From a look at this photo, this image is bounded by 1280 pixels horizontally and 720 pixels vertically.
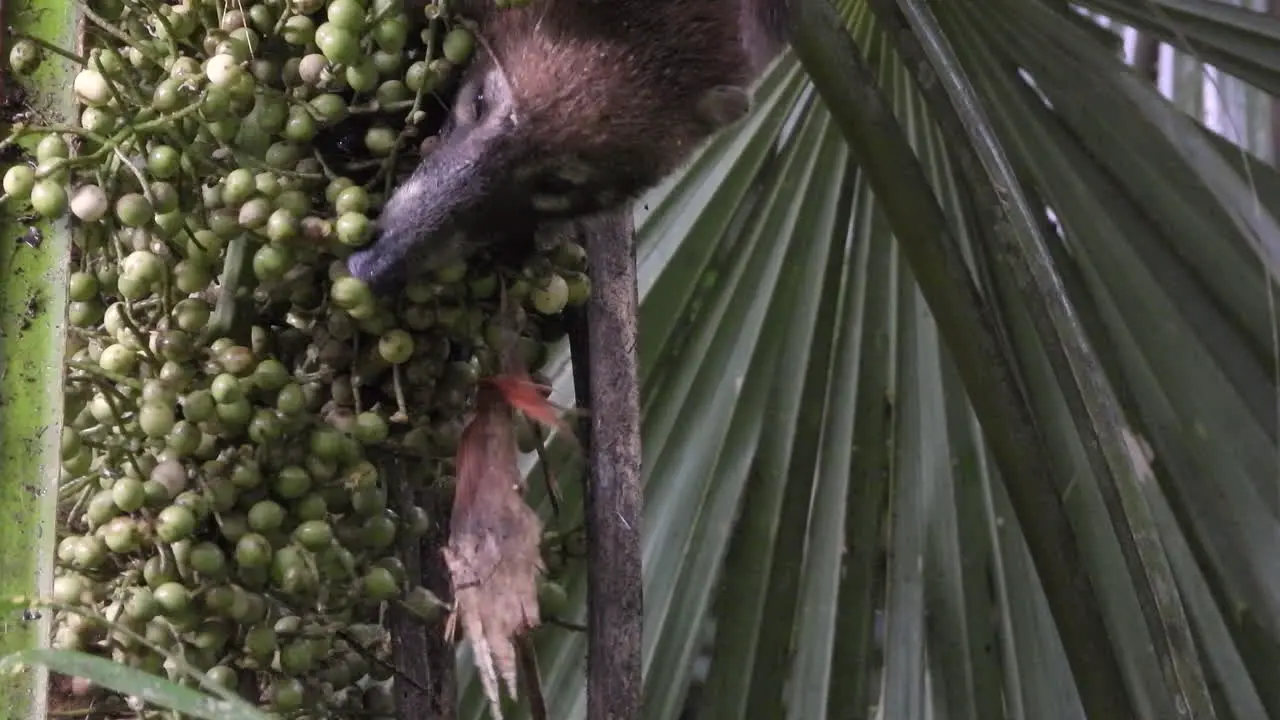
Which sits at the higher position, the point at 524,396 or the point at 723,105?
the point at 723,105

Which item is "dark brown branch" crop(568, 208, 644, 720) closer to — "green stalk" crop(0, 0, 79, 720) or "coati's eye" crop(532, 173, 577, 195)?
"coati's eye" crop(532, 173, 577, 195)

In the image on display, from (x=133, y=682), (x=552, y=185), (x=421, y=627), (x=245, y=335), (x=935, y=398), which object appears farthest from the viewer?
(x=935, y=398)

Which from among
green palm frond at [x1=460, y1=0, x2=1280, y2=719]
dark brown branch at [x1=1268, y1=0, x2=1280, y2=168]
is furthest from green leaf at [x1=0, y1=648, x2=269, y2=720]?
A: dark brown branch at [x1=1268, y1=0, x2=1280, y2=168]

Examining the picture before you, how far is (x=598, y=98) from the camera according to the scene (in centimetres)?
98

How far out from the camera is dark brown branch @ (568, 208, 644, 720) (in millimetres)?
764

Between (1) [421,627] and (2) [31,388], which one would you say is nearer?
(2) [31,388]

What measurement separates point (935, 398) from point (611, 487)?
63 centimetres

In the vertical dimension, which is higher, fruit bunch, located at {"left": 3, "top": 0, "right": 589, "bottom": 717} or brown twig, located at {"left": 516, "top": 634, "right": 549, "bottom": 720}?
fruit bunch, located at {"left": 3, "top": 0, "right": 589, "bottom": 717}

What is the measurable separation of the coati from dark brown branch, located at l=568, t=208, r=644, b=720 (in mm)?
110

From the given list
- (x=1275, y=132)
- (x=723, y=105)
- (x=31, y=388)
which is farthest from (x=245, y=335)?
(x=1275, y=132)

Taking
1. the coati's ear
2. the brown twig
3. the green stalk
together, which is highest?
the coati's ear

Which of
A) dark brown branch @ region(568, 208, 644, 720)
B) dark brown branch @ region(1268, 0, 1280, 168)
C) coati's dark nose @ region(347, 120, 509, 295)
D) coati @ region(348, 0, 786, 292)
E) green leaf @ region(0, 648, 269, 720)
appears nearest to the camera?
green leaf @ region(0, 648, 269, 720)

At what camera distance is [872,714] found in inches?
48.7

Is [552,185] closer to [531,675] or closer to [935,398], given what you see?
[531,675]
